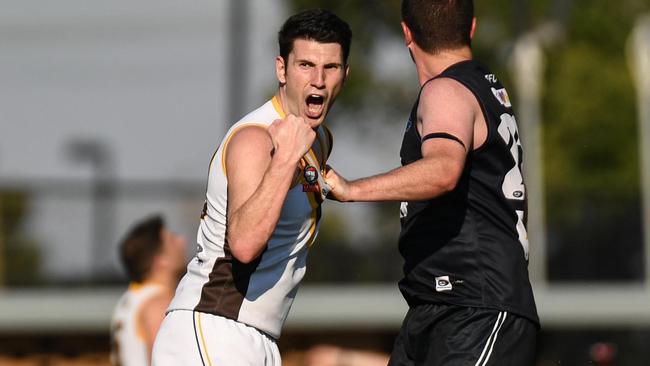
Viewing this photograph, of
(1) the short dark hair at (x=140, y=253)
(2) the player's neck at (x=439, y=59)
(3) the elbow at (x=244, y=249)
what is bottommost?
(1) the short dark hair at (x=140, y=253)

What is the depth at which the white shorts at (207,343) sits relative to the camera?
16.7 ft

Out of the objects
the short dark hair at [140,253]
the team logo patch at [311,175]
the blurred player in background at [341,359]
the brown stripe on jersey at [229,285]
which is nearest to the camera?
the team logo patch at [311,175]

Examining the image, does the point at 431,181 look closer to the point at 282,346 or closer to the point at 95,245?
the point at 282,346

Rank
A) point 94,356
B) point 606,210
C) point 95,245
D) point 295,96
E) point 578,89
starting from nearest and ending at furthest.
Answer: point 295,96
point 94,356
point 95,245
point 606,210
point 578,89

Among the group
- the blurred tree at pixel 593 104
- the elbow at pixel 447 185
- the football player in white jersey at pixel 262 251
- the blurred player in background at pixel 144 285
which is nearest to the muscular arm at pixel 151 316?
the blurred player in background at pixel 144 285

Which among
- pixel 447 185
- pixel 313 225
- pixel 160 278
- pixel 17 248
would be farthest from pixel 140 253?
pixel 17 248

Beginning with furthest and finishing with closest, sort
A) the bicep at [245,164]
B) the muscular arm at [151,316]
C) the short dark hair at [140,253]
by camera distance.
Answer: the short dark hair at [140,253] → the muscular arm at [151,316] → the bicep at [245,164]

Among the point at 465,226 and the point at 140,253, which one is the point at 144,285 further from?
the point at 465,226

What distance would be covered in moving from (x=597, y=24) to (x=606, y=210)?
1729 centimetres

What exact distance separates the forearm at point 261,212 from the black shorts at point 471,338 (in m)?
1.00

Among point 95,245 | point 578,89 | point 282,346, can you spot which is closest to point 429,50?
point 282,346

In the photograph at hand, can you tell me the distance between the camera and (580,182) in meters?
33.2

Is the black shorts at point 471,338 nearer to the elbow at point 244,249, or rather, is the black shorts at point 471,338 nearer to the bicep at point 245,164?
the elbow at point 244,249

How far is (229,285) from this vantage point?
5.14 metres
